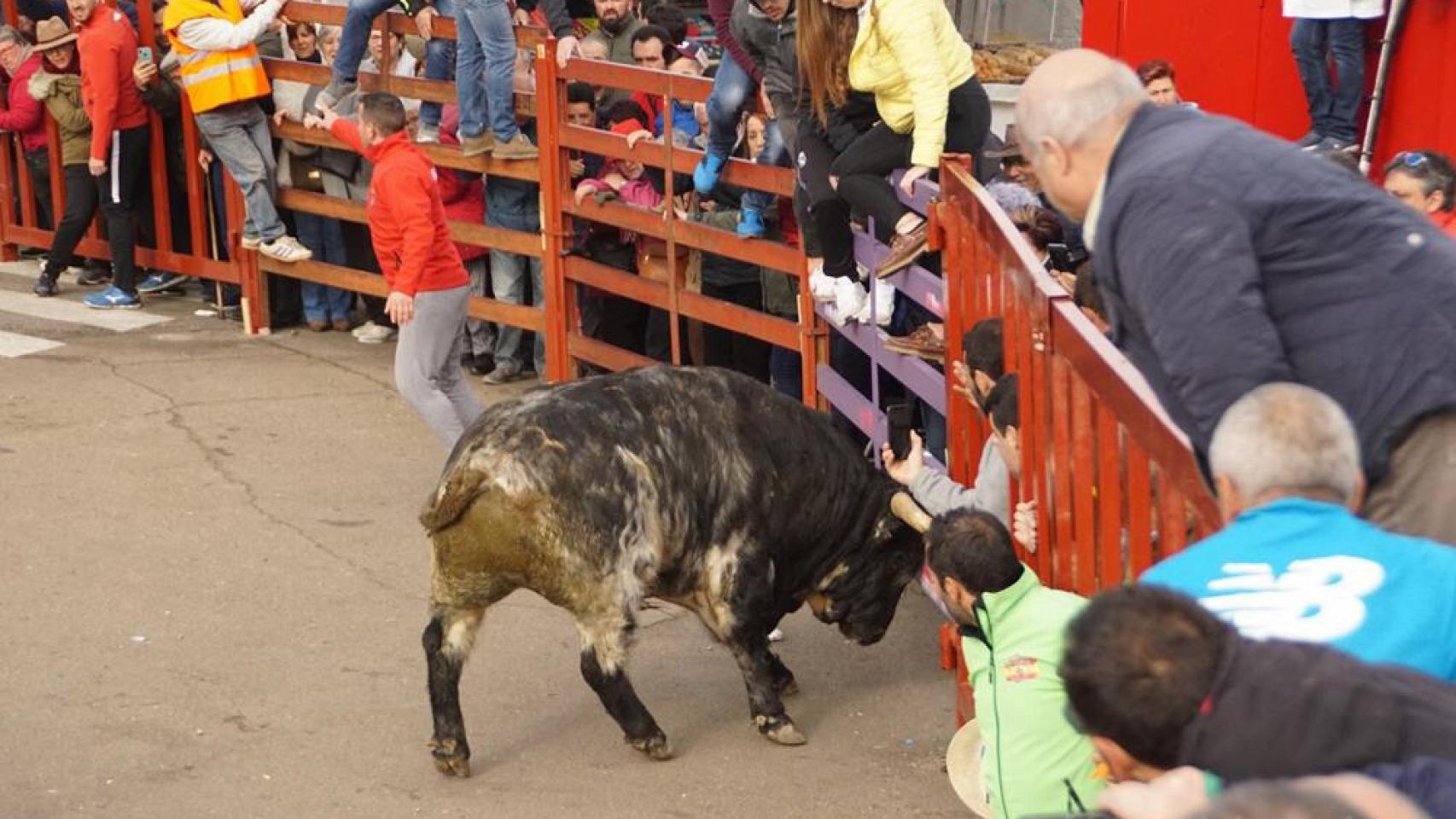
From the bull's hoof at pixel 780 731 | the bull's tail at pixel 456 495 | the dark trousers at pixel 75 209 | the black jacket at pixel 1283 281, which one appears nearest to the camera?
the black jacket at pixel 1283 281

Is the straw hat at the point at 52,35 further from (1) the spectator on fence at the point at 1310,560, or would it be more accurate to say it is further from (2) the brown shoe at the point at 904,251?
(1) the spectator on fence at the point at 1310,560

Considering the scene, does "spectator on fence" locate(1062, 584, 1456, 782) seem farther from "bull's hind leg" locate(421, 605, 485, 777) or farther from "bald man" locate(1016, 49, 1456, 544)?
"bull's hind leg" locate(421, 605, 485, 777)

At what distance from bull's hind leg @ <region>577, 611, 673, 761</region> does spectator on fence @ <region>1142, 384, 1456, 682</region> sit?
10.5 feet

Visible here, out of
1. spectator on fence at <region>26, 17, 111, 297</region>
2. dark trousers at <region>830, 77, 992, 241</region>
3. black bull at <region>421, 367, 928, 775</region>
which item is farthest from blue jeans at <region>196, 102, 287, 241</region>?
black bull at <region>421, 367, 928, 775</region>

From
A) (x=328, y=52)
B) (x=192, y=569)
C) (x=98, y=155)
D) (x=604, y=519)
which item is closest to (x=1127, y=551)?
(x=604, y=519)

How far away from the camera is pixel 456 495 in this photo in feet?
20.5

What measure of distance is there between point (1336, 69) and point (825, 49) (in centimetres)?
317

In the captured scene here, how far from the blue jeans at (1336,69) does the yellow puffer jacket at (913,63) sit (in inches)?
107

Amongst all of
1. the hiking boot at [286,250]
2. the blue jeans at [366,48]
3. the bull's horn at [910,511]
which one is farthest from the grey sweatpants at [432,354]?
the hiking boot at [286,250]

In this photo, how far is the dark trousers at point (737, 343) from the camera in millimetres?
10062

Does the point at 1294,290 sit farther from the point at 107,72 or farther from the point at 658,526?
the point at 107,72

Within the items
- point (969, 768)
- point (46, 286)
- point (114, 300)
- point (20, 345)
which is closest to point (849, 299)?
point (969, 768)

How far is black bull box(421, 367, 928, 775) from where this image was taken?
6.31 meters

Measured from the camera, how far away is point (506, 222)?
445 inches
